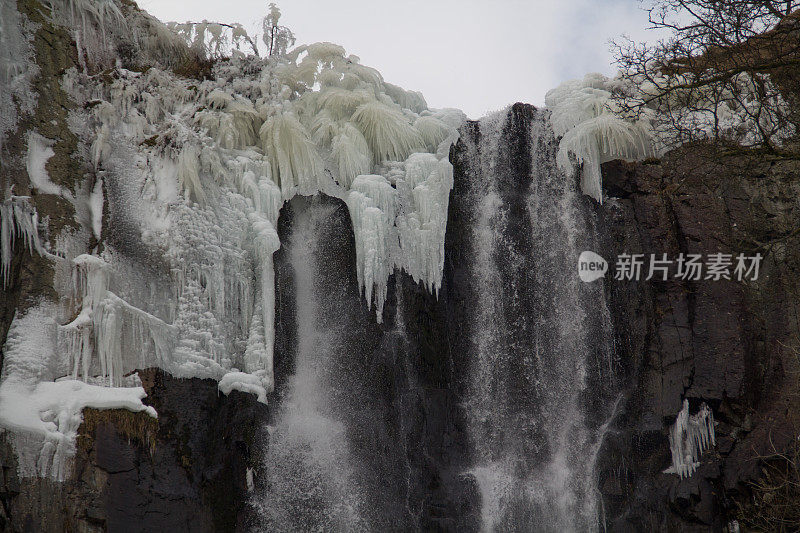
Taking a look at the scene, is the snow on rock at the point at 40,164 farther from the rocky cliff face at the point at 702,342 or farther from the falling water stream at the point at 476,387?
the rocky cliff face at the point at 702,342

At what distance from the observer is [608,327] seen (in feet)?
29.3

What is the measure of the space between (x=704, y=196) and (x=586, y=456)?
3946 mm

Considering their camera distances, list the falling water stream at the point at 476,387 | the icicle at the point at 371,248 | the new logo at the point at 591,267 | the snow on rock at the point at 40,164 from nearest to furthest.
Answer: the snow on rock at the point at 40,164 → the falling water stream at the point at 476,387 → the icicle at the point at 371,248 → the new logo at the point at 591,267

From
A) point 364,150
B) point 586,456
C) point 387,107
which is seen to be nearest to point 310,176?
point 364,150

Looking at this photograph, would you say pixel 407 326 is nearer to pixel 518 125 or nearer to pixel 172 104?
pixel 518 125

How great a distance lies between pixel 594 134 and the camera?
904 cm

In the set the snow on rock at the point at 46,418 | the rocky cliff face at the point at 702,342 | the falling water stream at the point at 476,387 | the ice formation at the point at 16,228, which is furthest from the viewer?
the rocky cliff face at the point at 702,342

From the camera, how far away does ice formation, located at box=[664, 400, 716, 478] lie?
8.47 meters

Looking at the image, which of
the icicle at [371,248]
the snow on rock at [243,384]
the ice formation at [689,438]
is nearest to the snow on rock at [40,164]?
the snow on rock at [243,384]

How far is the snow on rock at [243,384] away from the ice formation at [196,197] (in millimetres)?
19

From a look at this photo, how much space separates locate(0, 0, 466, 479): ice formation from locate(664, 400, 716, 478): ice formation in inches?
145

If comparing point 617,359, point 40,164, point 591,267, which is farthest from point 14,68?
point 617,359

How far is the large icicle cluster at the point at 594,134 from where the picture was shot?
896 cm

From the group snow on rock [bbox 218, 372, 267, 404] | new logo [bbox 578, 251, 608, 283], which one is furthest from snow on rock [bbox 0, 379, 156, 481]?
new logo [bbox 578, 251, 608, 283]
